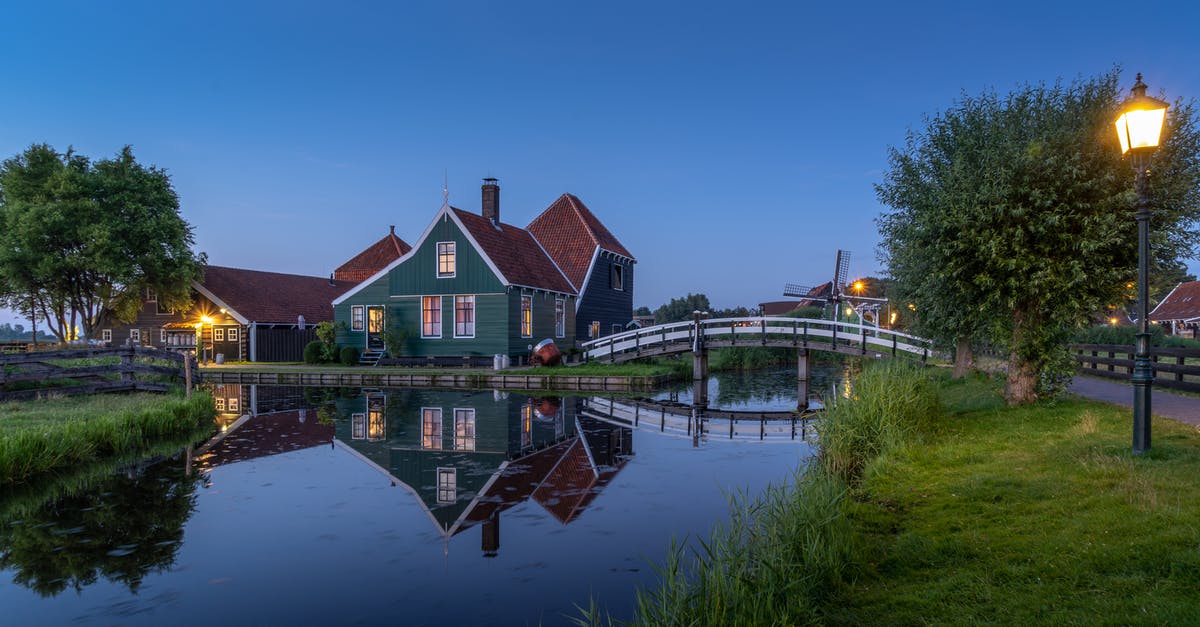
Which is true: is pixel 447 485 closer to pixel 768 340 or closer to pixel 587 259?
pixel 768 340

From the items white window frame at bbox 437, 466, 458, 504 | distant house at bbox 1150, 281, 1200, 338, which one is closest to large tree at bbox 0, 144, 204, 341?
white window frame at bbox 437, 466, 458, 504

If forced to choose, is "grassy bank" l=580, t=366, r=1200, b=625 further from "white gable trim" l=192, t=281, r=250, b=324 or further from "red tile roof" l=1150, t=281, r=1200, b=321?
"red tile roof" l=1150, t=281, r=1200, b=321

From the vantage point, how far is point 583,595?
6715 mm

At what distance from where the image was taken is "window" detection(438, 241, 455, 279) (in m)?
30.8

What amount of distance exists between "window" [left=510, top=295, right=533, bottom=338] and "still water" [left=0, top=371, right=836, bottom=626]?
15.6 metres

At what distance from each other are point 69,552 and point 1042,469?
11.3 meters

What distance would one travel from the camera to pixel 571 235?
38281 mm

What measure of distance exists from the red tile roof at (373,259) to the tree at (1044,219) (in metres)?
39.8

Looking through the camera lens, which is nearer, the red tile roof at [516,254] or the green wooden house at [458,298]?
the green wooden house at [458,298]

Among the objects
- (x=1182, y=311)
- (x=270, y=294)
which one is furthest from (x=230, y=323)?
(x=1182, y=311)

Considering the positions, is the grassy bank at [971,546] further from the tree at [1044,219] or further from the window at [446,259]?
the window at [446,259]

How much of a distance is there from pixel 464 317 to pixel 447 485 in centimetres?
2057

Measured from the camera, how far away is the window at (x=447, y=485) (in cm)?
1005

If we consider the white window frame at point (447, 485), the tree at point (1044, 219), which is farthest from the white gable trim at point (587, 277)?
the white window frame at point (447, 485)
